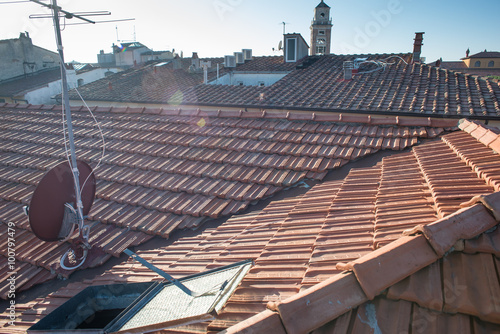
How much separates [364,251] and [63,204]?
3681mm

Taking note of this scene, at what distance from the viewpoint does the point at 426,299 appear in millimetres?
1787

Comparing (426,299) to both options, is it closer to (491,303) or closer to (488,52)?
(491,303)

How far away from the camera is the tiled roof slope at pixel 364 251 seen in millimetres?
1770

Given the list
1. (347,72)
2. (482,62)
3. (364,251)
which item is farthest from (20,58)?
(482,62)

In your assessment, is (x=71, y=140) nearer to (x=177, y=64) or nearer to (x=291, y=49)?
(x=291, y=49)

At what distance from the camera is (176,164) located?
5.45 metres

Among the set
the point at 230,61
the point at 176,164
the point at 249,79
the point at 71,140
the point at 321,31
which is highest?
the point at 321,31

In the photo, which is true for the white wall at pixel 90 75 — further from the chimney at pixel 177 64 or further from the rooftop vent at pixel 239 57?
the rooftop vent at pixel 239 57

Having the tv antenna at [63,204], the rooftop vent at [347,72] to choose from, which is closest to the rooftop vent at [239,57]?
the rooftop vent at [347,72]

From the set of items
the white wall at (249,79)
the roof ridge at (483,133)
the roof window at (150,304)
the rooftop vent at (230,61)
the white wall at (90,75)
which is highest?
the rooftop vent at (230,61)

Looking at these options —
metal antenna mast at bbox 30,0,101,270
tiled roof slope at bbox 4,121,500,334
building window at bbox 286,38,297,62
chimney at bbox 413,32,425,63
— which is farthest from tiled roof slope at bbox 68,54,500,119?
metal antenna mast at bbox 30,0,101,270

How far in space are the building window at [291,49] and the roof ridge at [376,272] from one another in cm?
2017

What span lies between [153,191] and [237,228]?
69.9 inches

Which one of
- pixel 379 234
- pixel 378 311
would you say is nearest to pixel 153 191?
pixel 379 234
